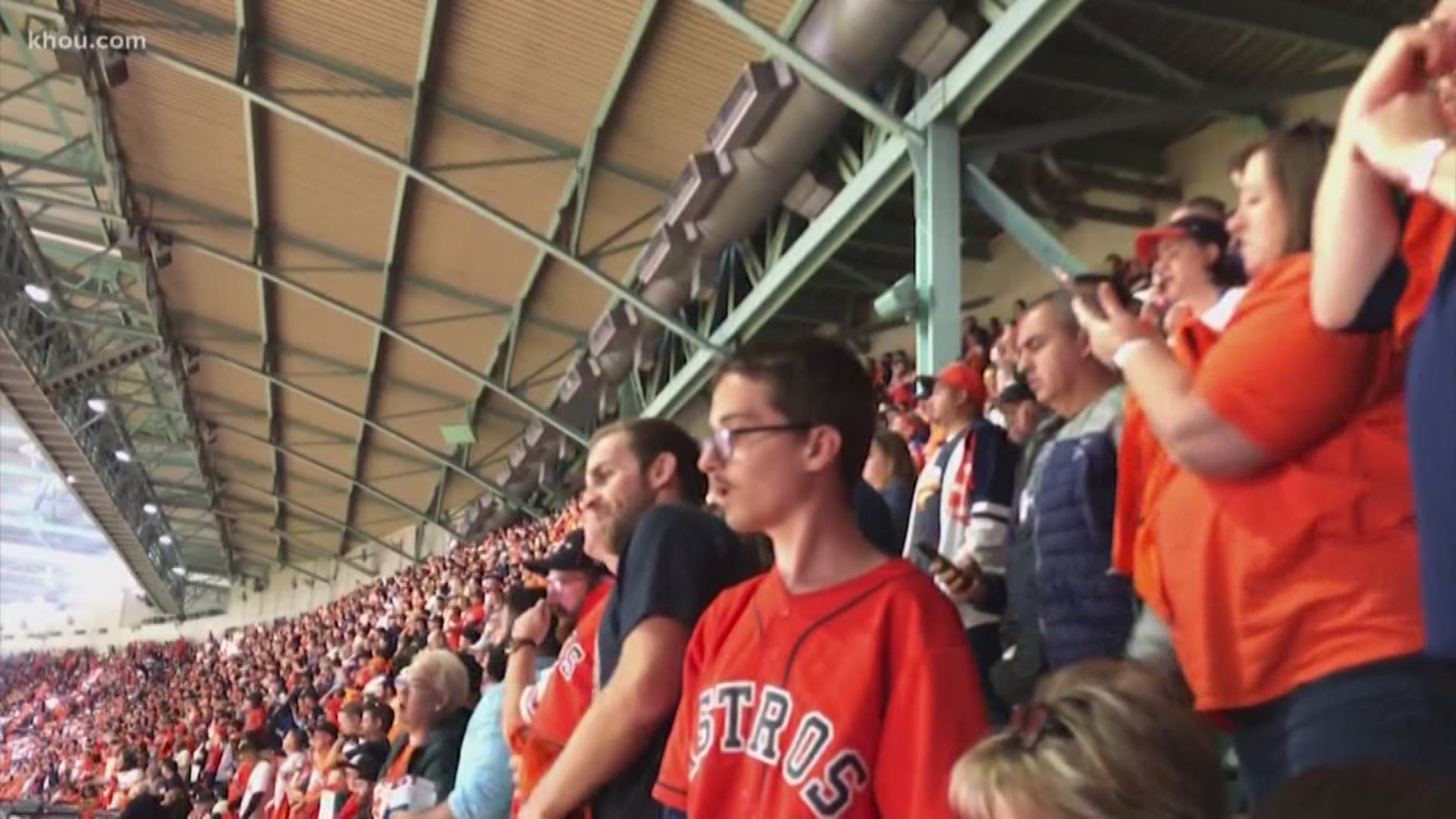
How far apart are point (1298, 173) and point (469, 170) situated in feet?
31.0

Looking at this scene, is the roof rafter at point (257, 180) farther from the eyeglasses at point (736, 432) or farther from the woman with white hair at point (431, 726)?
the eyeglasses at point (736, 432)

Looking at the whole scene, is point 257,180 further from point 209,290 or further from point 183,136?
point 209,290

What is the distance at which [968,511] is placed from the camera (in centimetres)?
289

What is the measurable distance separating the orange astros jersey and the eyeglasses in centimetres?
22

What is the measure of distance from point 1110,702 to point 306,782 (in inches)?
294

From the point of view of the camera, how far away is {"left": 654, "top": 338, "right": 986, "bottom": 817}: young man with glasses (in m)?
1.59

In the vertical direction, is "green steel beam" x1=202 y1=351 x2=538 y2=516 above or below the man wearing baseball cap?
above

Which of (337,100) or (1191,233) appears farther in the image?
(337,100)

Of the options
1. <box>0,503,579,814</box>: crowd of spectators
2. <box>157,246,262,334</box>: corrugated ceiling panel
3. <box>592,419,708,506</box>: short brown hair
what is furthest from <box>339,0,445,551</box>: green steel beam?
<box>592,419,708,506</box>: short brown hair

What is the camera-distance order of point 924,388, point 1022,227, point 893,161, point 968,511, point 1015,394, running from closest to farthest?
1. point 968,511
2. point 1015,394
3. point 924,388
4. point 1022,227
5. point 893,161

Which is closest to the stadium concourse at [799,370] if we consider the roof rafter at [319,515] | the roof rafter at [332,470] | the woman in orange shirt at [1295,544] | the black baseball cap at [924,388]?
the woman in orange shirt at [1295,544]

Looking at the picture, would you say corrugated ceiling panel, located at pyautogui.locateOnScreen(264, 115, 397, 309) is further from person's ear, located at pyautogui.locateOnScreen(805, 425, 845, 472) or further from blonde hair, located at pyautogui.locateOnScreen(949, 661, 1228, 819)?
blonde hair, located at pyautogui.locateOnScreen(949, 661, 1228, 819)

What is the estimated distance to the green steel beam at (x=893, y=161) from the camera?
5.22 m

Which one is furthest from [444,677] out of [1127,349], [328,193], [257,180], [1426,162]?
[257,180]
